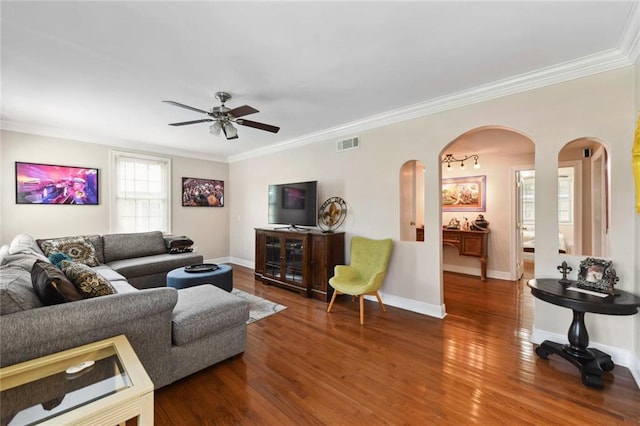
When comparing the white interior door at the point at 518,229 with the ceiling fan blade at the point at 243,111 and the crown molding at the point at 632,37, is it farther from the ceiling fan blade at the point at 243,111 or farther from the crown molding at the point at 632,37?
the ceiling fan blade at the point at 243,111

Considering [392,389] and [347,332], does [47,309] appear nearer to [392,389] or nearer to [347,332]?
[392,389]

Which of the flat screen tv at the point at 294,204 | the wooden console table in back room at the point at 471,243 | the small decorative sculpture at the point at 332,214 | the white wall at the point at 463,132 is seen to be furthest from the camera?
the wooden console table in back room at the point at 471,243

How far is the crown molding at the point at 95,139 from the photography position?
3949mm

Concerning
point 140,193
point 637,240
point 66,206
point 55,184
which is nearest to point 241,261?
point 140,193

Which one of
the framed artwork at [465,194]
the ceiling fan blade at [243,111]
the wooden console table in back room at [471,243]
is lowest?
the wooden console table in back room at [471,243]

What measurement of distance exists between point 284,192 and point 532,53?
3.57 meters

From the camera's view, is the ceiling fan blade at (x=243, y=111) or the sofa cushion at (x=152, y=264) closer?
the ceiling fan blade at (x=243, y=111)

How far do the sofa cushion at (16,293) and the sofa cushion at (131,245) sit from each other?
2683mm

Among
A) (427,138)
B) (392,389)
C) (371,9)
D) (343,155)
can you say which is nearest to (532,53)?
(427,138)

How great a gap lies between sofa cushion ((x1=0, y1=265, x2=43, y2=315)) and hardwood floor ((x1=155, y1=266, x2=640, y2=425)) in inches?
38.8

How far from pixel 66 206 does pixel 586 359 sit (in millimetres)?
6840

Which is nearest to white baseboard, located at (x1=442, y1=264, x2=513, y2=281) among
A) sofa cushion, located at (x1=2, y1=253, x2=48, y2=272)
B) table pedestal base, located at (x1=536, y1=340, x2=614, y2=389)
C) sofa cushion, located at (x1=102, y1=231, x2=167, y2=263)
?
table pedestal base, located at (x1=536, y1=340, x2=614, y2=389)

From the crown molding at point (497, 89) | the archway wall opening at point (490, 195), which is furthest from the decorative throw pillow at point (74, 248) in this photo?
the archway wall opening at point (490, 195)

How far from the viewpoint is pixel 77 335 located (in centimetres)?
145
